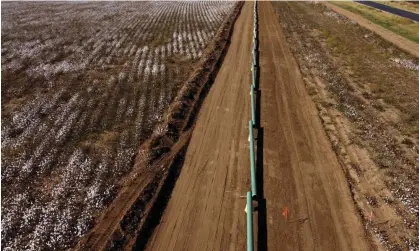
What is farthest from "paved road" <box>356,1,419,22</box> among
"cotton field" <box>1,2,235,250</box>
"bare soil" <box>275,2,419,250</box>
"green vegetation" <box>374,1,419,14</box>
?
"cotton field" <box>1,2,235,250</box>

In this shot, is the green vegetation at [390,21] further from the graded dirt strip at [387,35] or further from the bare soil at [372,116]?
the bare soil at [372,116]

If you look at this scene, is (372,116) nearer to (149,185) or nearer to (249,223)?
(249,223)

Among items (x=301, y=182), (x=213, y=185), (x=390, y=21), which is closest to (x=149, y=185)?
(x=213, y=185)

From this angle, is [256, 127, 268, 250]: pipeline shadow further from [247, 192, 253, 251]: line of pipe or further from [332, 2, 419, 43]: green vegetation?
[332, 2, 419, 43]: green vegetation

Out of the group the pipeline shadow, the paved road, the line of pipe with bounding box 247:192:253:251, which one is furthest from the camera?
the paved road

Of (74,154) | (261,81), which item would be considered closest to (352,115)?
(261,81)

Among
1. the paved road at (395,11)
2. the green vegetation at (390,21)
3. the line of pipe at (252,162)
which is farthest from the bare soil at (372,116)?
the paved road at (395,11)

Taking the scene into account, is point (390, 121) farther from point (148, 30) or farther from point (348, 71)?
point (148, 30)
